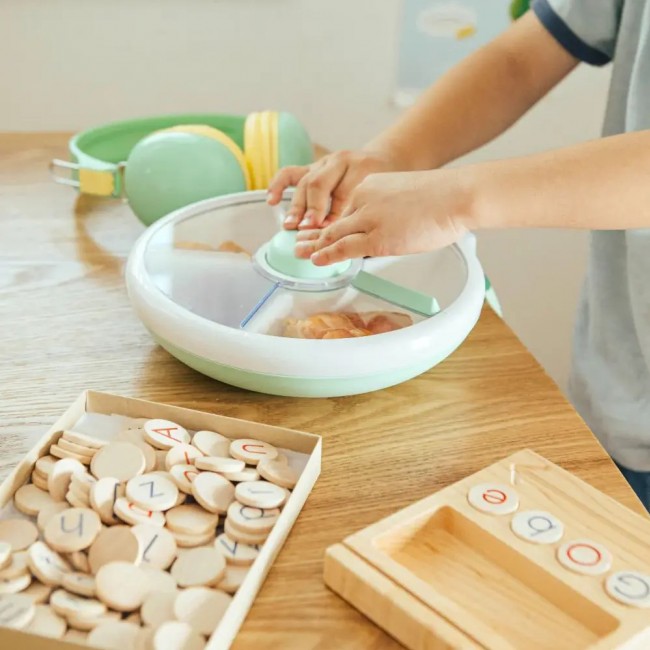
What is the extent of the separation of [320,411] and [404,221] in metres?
0.14

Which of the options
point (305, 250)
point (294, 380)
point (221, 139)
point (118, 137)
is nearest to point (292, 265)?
point (305, 250)

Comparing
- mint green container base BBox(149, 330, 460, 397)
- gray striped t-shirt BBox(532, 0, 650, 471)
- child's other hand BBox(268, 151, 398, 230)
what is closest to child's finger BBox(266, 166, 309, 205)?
child's other hand BBox(268, 151, 398, 230)

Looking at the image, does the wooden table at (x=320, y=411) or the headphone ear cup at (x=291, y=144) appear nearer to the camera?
the wooden table at (x=320, y=411)

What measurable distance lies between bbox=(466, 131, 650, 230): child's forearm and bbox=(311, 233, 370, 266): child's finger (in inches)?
3.0

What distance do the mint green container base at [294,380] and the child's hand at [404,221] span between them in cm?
8

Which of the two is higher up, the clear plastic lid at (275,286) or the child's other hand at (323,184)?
the child's other hand at (323,184)

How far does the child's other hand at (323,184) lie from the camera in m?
0.69

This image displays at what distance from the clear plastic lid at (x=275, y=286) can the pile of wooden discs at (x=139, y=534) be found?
0.12 meters

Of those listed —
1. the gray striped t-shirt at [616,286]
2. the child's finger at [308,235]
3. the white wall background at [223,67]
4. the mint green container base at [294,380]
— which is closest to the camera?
the mint green container base at [294,380]

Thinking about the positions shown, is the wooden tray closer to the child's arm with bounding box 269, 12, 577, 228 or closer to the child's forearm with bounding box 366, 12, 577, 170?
the child's arm with bounding box 269, 12, 577, 228

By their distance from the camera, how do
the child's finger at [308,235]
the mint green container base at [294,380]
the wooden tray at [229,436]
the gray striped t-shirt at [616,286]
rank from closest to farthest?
the wooden tray at [229,436] → the mint green container base at [294,380] → the child's finger at [308,235] → the gray striped t-shirt at [616,286]

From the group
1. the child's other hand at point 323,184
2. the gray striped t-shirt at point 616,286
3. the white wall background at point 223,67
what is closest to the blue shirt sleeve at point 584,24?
the gray striped t-shirt at point 616,286

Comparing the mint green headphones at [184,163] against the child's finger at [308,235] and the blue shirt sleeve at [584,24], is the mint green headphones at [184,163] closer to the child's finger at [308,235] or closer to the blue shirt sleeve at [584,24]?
the child's finger at [308,235]

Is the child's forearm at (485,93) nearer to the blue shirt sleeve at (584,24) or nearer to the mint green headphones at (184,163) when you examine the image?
the blue shirt sleeve at (584,24)
